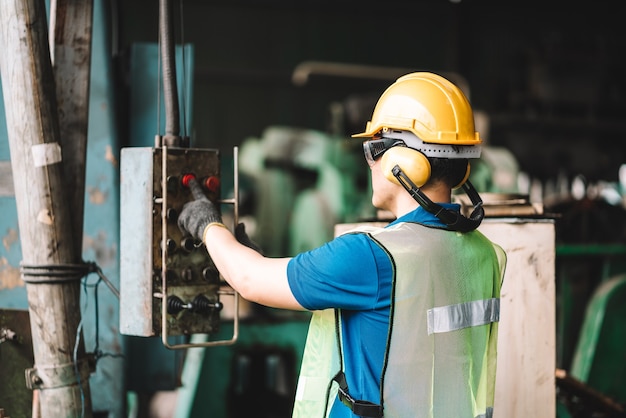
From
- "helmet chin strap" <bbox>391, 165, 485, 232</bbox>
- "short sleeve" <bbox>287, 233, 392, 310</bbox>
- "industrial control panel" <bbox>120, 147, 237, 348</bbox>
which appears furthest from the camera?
"industrial control panel" <bbox>120, 147, 237, 348</bbox>

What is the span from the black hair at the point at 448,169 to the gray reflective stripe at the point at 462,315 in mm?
298

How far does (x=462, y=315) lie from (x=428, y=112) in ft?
1.60

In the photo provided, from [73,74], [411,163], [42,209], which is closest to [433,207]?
[411,163]

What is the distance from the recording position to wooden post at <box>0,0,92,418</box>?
7.55ft

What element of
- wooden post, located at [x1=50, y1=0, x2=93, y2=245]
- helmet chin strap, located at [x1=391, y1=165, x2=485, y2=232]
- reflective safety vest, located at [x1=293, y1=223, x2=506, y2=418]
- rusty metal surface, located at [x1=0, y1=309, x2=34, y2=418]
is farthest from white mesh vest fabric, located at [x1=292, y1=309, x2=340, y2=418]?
rusty metal surface, located at [x1=0, y1=309, x2=34, y2=418]

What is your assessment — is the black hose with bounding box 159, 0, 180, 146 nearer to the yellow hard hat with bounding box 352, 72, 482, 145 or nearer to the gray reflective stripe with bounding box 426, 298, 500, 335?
the yellow hard hat with bounding box 352, 72, 482, 145

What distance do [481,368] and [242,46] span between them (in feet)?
18.6

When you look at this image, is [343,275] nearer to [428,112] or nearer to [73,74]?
[428,112]

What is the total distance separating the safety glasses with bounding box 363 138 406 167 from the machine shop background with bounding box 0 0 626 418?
1149 millimetres

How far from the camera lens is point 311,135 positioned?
6.50 metres

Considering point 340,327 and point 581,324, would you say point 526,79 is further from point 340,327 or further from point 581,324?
point 340,327

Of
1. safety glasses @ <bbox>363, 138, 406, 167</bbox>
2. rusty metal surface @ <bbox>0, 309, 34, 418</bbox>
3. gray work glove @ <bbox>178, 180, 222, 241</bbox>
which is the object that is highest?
safety glasses @ <bbox>363, 138, 406, 167</bbox>

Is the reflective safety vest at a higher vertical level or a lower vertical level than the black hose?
lower

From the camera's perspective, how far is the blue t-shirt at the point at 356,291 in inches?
70.1
